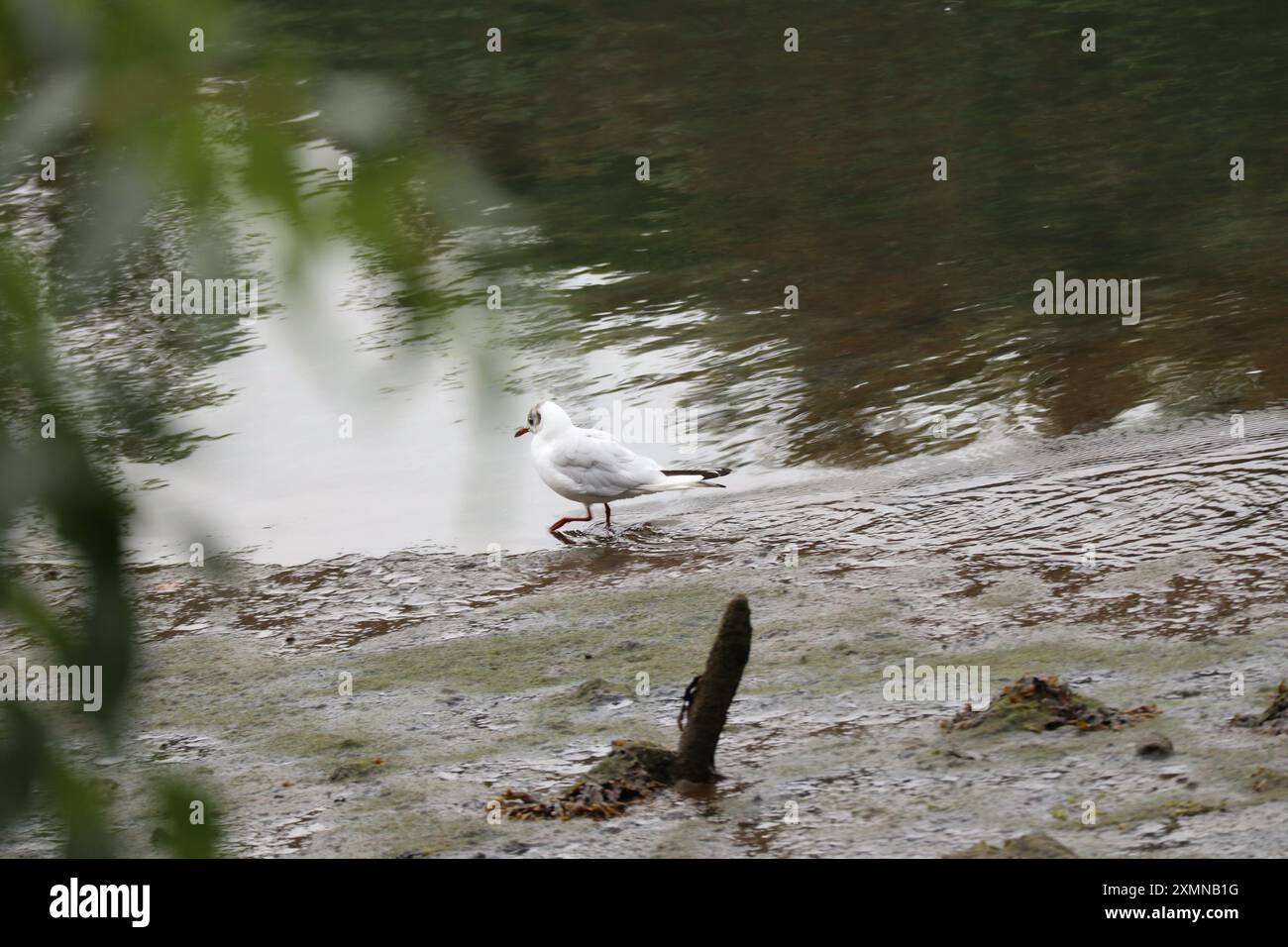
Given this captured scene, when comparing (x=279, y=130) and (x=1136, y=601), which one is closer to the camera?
(x=279, y=130)

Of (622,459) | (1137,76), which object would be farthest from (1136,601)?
(1137,76)

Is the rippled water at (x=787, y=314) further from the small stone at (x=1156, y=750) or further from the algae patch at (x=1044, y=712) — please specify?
the small stone at (x=1156, y=750)

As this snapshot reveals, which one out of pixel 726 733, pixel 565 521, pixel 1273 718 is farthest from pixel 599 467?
pixel 1273 718

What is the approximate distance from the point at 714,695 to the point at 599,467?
3.82 m

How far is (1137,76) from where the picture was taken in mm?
18266

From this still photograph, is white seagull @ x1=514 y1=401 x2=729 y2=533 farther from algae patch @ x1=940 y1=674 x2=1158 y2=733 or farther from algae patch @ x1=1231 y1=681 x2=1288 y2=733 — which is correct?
algae patch @ x1=1231 y1=681 x2=1288 y2=733

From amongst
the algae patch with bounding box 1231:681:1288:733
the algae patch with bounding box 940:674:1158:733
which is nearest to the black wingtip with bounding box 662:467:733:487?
the algae patch with bounding box 940:674:1158:733

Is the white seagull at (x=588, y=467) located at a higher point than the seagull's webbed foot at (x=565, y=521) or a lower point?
higher

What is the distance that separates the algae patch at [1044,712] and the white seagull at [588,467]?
11.8 ft

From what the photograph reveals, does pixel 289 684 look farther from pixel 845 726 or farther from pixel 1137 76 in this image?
pixel 1137 76

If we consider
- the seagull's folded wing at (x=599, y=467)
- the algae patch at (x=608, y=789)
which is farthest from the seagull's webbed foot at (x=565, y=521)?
the algae patch at (x=608, y=789)

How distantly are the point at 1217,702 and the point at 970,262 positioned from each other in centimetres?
792

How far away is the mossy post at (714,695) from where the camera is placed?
17.6ft

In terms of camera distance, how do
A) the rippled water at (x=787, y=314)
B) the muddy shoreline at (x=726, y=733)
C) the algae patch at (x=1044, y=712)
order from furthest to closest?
the algae patch at (x=1044, y=712), the muddy shoreline at (x=726, y=733), the rippled water at (x=787, y=314)
